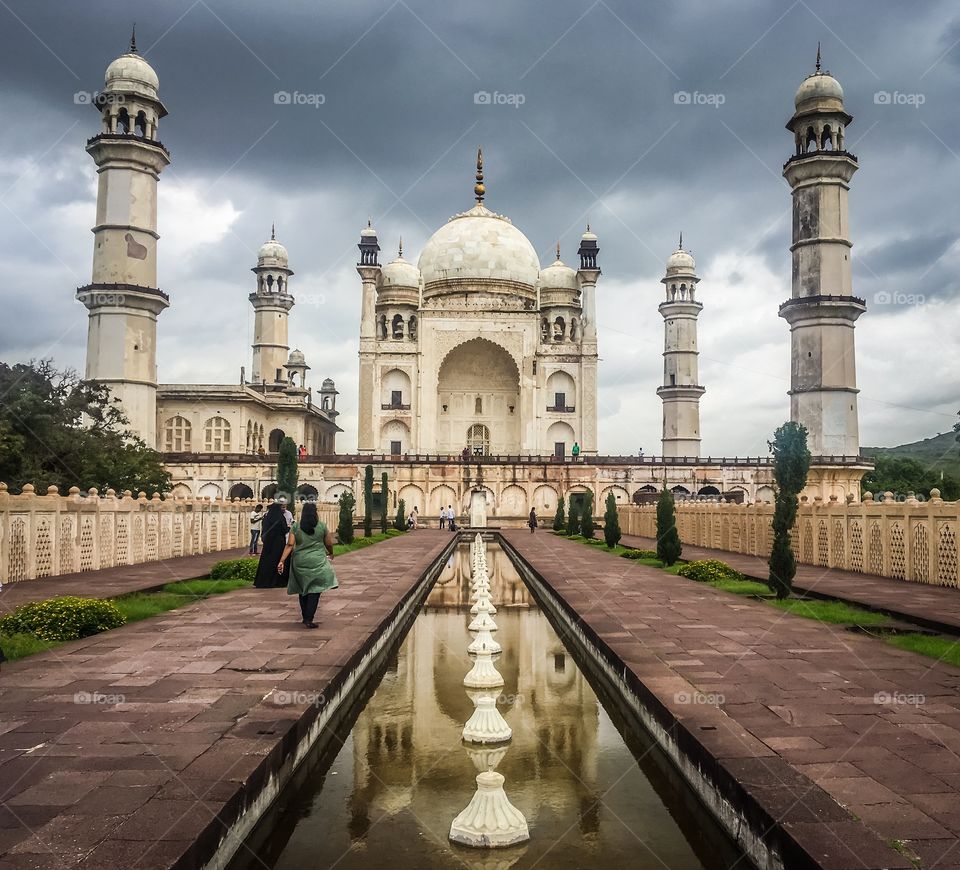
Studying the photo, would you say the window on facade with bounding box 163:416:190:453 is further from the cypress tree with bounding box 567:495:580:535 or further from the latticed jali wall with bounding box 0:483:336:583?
the latticed jali wall with bounding box 0:483:336:583

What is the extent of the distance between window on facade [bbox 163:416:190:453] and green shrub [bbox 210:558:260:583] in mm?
28020

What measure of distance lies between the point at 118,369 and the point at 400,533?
37.2 ft

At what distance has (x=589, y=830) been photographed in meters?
3.47

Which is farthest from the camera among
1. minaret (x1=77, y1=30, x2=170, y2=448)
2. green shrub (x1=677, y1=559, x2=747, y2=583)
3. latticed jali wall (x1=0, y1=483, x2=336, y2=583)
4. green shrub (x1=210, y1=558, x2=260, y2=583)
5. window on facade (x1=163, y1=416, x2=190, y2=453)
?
window on facade (x1=163, y1=416, x2=190, y2=453)

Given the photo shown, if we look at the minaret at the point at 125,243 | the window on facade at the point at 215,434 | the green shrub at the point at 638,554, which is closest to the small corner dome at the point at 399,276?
the window on facade at the point at 215,434

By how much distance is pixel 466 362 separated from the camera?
137ft

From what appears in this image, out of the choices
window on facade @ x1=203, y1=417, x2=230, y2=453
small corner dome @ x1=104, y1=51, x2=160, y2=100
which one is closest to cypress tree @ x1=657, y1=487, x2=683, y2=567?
small corner dome @ x1=104, y1=51, x2=160, y2=100

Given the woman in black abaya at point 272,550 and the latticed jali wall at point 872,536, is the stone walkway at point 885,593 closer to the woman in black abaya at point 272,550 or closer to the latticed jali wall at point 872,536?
the latticed jali wall at point 872,536

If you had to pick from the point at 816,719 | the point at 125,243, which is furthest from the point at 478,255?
the point at 816,719

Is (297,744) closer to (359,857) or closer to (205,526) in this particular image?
(359,857)

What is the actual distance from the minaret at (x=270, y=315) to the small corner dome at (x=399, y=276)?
5400 mm

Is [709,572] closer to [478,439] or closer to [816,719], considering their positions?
[816,719]

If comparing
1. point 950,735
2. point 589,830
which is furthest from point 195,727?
point 950,735

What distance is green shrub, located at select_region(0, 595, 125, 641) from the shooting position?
21.5ft
